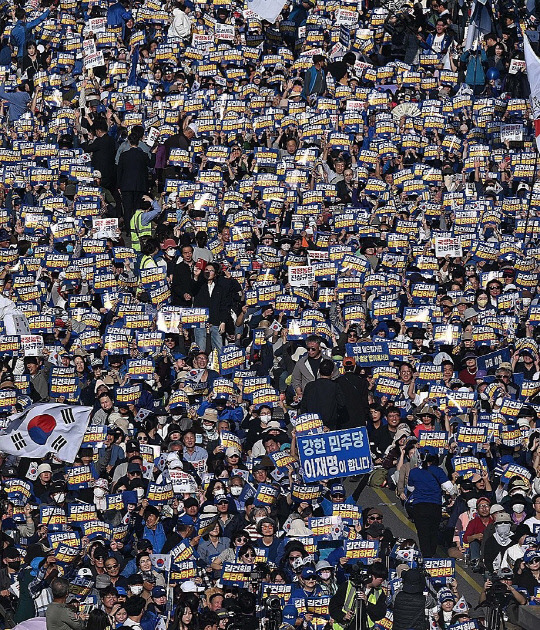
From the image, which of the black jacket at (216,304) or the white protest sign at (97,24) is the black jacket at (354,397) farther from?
the white protest sign at (97,24)

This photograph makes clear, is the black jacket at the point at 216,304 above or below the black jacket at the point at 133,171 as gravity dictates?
below

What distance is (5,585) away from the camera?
25484mm

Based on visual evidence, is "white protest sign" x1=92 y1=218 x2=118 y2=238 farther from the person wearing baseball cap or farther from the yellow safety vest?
the person wearing baseball cap

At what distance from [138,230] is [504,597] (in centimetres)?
1239

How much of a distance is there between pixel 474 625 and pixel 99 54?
750 inches

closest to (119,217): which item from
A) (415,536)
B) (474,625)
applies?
(415,536)

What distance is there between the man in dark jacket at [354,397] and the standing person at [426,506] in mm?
1518

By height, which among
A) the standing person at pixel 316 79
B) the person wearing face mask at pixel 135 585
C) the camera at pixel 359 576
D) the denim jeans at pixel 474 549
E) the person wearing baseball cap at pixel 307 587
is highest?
the standing person at pixel 316 79

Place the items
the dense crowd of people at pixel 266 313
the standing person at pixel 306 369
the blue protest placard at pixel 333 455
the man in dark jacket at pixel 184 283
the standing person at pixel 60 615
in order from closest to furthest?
the standing person at pixel 60 615 < the dense crowd of people at pixel 266 313 < the blue protest placard at pixel 333 455 < the standing person at pixel 306 369 < the man in dark jacket at pixel 184 283

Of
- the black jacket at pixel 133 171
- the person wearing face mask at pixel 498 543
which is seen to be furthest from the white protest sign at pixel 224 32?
the person wearing face mask at pixel 498 543

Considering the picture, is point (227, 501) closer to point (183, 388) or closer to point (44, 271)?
point (183, 388)

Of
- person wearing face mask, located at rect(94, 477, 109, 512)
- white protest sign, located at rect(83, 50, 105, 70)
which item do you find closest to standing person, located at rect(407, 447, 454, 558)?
person wearing face mask, located at rect(94, 477, 109, 512)

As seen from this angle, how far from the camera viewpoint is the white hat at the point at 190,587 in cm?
2475

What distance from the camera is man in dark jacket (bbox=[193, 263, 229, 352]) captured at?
30.7 metres
